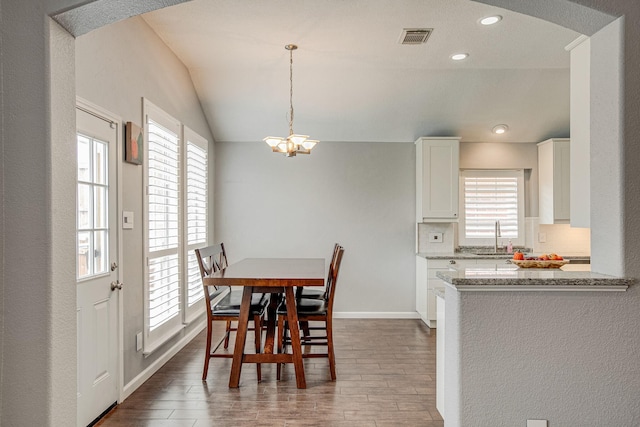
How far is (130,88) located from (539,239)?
4.83 meters

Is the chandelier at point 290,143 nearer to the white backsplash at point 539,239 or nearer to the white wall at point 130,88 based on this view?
the white wall at point 130,88

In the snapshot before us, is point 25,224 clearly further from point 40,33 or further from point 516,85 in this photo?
point 516,85

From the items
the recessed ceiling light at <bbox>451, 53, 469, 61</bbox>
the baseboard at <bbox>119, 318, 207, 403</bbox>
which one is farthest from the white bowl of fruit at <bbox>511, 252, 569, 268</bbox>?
the baseboard at <bbox>119, 318, 207, 403</bbox>

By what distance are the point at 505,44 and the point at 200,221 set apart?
3537 mm

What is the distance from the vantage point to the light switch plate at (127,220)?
3230mm

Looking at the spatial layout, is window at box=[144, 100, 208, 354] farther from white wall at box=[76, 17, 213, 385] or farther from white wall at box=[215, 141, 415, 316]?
white wall at box=[215, 141, 415, 316]

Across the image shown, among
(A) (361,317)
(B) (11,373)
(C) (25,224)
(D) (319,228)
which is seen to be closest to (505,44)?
(D) (319,228)

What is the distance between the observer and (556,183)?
5410mm

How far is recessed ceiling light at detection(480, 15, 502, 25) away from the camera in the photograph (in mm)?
3406

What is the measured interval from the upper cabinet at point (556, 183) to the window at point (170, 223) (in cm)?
405

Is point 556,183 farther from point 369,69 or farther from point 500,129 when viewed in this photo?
point 369,69

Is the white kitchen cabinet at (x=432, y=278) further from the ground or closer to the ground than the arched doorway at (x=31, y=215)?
closer to the ground

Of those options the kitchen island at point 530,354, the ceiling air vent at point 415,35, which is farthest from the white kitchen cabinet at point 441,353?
the ceiling air vent at point 415,35

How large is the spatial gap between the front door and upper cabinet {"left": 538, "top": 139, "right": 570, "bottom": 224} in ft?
15.4
